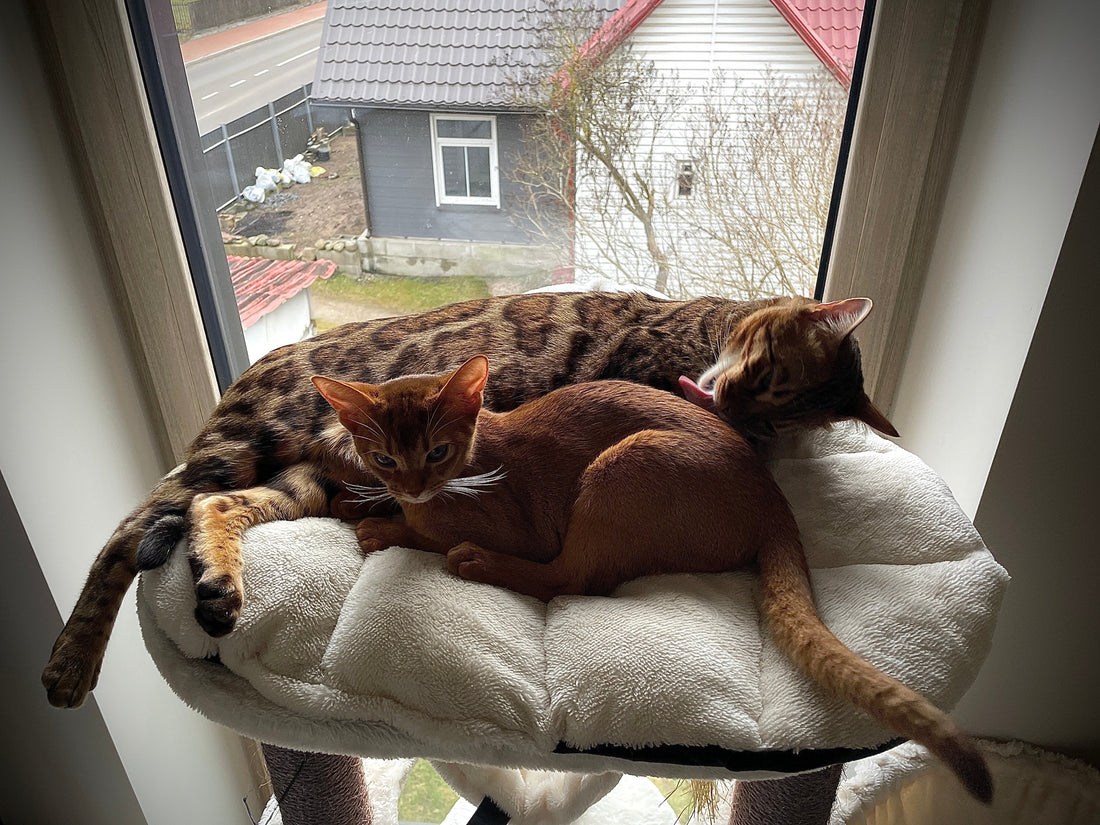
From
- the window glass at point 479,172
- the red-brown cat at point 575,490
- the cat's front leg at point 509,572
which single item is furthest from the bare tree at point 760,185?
the cat's front leg at point 509,572

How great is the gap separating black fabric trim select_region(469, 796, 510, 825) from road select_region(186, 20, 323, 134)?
1.26 m

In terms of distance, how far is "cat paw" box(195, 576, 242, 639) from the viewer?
93cm

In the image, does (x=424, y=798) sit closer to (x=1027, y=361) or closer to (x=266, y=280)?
(x=266, y=280)

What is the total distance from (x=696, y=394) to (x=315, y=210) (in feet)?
2.87

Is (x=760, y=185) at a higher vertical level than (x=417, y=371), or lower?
higher

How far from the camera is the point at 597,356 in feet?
4.24

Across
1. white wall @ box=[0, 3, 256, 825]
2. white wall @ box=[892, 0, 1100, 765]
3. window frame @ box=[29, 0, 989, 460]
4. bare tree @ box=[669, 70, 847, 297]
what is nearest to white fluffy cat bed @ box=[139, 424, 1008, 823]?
white wall @ box=[892, 0, 1100, 765]

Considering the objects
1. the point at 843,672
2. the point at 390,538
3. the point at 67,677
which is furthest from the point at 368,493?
the point at 843,672

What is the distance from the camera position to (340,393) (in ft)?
3.34

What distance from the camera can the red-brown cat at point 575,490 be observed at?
1033 mm

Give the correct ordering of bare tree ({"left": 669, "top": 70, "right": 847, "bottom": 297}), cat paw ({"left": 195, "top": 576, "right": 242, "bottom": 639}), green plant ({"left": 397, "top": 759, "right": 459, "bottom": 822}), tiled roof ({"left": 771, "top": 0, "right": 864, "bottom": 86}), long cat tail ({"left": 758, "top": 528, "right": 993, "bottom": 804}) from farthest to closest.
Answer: green plant ({"left": 397, "top": 759, "right": 459, "bottom": 822}) → bare tree ({"left": 669, "top": 70, "right": 847, "bottom": 297}) → tiled roof ({"left": 771, "top": 0, "right": 864, "bottom": 86}) → cat paw ({"left": 195, "top": 576, "right": 242, "bottom": 639}) → long cat tail ({"left": 758, "top": 528, "right": 993, "bottom": 804})

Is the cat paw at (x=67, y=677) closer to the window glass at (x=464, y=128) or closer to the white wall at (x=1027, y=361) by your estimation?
the window glass at (x=464, y=128)

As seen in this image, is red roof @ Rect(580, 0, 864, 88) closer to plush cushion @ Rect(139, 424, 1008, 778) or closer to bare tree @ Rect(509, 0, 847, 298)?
bare tree @ Rect(509, 0, 847, 298)

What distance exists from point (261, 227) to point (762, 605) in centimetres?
121
